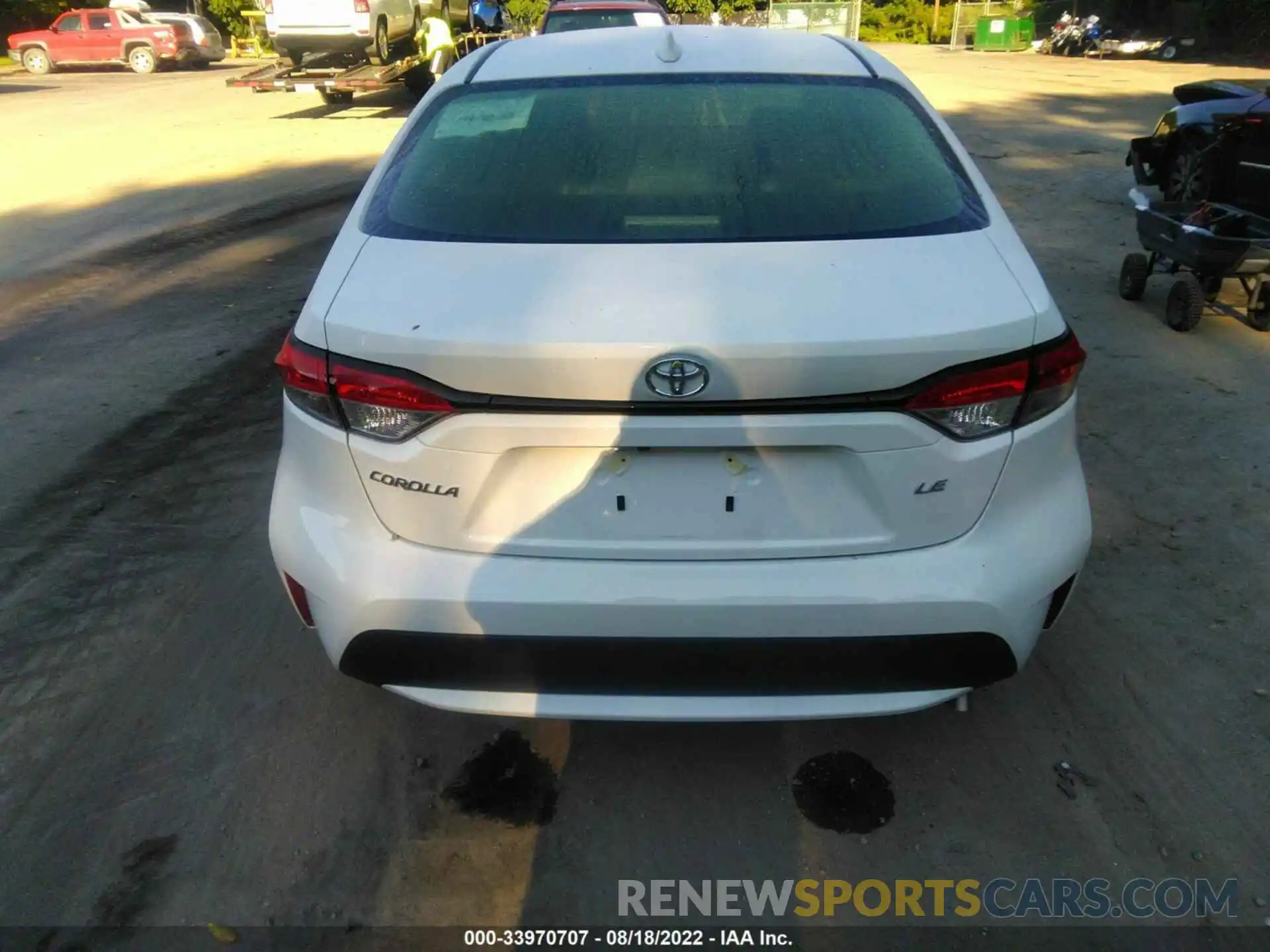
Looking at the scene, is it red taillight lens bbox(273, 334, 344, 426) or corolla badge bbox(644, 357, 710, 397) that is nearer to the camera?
corolla badge bbox(644, 357, 710, 397)

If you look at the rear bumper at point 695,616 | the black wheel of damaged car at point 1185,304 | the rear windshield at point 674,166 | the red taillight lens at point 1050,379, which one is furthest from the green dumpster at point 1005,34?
the rear bumper at point 695,616

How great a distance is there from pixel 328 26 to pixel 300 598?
50.9ft

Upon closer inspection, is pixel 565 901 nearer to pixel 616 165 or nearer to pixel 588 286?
pixel 588 286

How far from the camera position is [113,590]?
139 inches

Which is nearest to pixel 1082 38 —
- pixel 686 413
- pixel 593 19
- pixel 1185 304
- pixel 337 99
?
pixel 593 19

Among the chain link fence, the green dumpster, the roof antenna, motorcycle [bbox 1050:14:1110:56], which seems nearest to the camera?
the roof antenna

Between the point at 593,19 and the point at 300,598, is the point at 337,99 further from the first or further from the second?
the point at 300,598

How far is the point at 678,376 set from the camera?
6.57 feet

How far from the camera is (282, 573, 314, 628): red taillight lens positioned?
2412 mm

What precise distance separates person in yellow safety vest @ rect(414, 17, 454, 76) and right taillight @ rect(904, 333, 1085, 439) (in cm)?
1571

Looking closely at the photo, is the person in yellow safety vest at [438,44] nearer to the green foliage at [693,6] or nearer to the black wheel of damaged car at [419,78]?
the black wheel of damaged car at [419,78]

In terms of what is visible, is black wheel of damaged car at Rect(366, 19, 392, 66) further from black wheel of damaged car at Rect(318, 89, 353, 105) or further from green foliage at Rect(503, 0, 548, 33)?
green foliage at Rect(503, 0, 548, 33)

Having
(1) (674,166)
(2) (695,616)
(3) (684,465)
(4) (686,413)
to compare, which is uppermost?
(1) (674,166)

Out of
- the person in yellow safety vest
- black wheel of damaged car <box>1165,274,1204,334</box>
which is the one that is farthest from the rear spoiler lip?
the person in yellow safety vest
